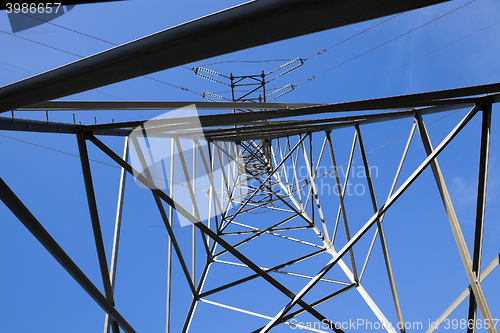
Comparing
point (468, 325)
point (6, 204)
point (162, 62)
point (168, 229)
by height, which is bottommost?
point (468, 325)

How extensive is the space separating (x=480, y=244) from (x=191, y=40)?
210 inches

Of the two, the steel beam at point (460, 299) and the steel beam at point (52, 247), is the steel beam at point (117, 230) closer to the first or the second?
the steel beam at point (52, 247)

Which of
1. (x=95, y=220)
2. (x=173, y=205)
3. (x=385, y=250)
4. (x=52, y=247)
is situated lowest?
(x=385, y=250)

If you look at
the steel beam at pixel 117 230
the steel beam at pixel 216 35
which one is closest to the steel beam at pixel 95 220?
the steel beam at pixel 117 230

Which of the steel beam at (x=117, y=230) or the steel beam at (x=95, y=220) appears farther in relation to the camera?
the steel beam at (x=117, y=230)

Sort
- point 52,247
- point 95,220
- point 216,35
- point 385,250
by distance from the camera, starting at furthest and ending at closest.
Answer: point 385,250, point 95,220, point 52,247, point 216,35

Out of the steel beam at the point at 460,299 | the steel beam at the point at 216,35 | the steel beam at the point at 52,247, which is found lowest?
the steel beam at the point at 460,299

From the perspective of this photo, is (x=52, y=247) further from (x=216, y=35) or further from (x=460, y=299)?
(x=460, y=299)

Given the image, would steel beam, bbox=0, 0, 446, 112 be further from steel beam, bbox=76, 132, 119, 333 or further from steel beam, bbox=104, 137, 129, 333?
steel beam, bbox=104, 137, 129, 333

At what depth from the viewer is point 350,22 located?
171cm

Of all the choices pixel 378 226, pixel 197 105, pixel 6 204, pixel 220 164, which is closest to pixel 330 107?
pixel 197 105

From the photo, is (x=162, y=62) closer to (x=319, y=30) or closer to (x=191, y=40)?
(x=191, y=40)

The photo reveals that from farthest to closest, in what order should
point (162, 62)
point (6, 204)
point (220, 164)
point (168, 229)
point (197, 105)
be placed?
point (220, 164)
point (168, 229)
point (197, 105)
point (6, 204)
point (162, 62)

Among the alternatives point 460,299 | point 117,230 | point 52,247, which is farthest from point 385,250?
point 52,247
